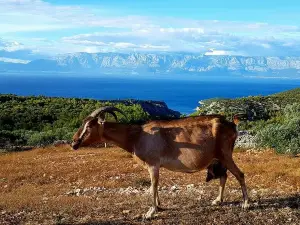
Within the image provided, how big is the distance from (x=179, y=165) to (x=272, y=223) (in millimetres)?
2230

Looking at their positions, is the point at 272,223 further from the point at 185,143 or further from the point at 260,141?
the point at 260,141

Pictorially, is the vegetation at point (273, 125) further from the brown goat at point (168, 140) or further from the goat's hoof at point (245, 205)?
the goat's hoof at point (245, 205)

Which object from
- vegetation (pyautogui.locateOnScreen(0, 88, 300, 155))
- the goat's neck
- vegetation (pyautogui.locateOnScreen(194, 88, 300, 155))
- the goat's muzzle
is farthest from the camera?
vegetation (pyautogui.locateOnScreen(0, 88, 300, 155))

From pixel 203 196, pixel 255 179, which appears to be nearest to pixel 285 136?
pixel 255 179

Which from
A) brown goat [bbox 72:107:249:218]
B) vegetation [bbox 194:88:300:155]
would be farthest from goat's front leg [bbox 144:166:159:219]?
vegetation [bbox 194:88:300:155]

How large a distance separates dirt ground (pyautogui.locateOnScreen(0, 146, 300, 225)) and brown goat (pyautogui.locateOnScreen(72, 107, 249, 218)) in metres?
0.73

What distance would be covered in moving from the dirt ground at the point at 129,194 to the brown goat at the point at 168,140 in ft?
2.39

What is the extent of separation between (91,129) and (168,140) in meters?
1.67

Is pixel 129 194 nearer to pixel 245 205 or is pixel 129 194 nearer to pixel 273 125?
pixel 245 205

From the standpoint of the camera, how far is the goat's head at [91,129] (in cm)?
980

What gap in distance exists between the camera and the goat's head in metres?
9.80

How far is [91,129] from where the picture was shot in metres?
9.88

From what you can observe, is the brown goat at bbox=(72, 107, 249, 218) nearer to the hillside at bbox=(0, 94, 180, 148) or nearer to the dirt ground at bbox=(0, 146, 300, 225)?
the dirt ground at bbox=(0, 146, 300, 225)

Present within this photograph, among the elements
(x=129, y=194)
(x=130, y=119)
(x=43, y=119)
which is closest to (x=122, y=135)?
(x=129, y=194)
